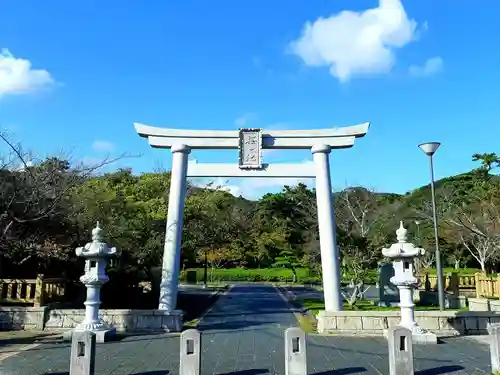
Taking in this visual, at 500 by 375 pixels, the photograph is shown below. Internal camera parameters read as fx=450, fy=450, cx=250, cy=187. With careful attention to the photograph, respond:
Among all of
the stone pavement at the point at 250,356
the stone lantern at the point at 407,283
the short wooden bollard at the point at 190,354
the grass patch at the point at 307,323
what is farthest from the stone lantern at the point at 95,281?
the stone lantern at the point at 407,283

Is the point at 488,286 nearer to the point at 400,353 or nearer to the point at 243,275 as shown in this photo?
the point at 400,353

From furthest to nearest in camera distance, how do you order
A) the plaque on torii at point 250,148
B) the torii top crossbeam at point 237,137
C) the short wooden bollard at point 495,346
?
the torii top crossbeam at point 237,137
the plaque on torii at point 250,148
the short wooden bollard at point 495,346

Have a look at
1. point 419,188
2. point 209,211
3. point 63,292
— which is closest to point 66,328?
point 63,292

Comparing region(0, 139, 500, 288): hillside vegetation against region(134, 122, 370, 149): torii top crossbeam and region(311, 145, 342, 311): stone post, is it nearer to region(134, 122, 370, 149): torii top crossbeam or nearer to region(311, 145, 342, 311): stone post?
region(134, 122, 370, 149): torii top crossbeam

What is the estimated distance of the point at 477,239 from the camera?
3206cm

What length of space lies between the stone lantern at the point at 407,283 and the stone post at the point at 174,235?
6.24m

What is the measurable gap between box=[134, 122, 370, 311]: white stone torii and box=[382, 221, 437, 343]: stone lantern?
2.55m

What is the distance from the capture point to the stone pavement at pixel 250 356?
8.38 m

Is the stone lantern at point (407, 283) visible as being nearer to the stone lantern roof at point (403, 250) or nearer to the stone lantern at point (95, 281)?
the stone lantern roof at point (403, 250)

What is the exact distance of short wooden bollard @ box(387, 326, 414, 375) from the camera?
7.51 meters

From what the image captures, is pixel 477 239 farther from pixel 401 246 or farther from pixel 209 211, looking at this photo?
pixel 401 246

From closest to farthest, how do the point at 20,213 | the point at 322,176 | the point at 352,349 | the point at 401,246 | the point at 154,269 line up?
the point at 352,349
the point at 401,246
the point at 20,213
the point at 322,176
the point at 154,269

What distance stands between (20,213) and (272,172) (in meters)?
7.66

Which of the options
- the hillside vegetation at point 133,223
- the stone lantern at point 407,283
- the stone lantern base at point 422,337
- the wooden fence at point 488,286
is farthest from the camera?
the wooden fence at point 488,286
